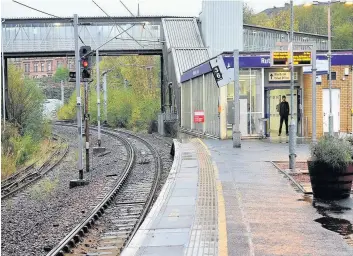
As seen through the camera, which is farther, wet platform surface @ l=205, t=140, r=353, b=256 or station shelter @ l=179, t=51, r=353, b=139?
station shelter @ l=179, t=51, r=353, b=139

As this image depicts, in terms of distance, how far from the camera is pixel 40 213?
15945 mm

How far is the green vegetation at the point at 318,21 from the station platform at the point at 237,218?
64.9 m

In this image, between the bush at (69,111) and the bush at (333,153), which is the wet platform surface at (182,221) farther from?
the bush at (69,111)

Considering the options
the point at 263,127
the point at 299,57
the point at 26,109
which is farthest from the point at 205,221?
the point at 26,109

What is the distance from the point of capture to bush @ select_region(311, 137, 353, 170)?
11648 millimetres

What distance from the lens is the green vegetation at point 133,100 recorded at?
6097 cm

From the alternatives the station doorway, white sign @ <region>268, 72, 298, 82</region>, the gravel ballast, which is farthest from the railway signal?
the station doorway

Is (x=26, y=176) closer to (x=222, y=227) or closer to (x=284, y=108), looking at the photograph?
(x=284, y=108)

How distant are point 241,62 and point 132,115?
35860 millimetres

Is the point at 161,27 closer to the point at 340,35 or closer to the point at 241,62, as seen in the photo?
the point at 241,62

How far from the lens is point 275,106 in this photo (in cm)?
3128

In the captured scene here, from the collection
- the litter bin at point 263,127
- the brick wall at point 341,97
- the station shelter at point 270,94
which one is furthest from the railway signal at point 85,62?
the brick wall at point 341,97

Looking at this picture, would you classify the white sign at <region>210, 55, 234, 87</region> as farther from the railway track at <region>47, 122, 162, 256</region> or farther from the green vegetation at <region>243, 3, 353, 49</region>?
the green vegetation at <region>243, 3, 353, 49</region>

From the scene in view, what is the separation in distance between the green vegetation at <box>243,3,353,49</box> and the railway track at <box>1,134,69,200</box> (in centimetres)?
5296
